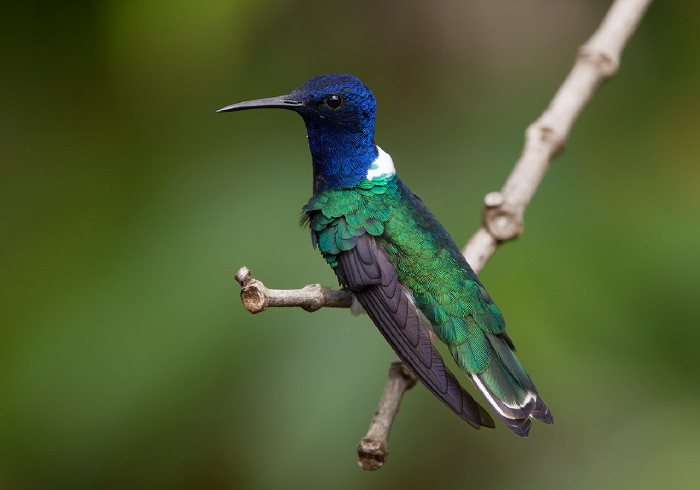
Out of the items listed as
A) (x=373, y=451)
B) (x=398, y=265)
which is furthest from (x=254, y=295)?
(x=398, y=265)

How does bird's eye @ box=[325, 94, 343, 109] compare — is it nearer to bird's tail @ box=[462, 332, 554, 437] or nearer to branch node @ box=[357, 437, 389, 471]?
bird's tail @ box=[462, 332, 554, 437]

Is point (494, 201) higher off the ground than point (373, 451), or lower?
higher

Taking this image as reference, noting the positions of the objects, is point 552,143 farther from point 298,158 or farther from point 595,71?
point 298,158

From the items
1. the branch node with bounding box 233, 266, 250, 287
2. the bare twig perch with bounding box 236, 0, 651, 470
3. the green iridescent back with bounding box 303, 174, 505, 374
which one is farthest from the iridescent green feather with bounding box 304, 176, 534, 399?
the branch node with bounding box 233, 266, 250, 287

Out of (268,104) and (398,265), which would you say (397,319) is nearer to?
(398,265)

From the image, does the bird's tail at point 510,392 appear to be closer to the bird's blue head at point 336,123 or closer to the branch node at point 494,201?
the branch node at point 494,201

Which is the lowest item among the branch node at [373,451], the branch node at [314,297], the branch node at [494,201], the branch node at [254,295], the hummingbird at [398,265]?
the branch node at [373,451]

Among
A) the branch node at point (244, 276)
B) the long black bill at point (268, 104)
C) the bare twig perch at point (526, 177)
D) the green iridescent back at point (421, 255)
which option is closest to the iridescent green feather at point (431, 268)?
the green iridescent back at point (421, 255)

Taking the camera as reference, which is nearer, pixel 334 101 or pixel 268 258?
pixel 334 101
